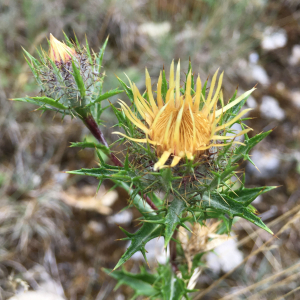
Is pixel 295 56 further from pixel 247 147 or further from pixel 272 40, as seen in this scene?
pixel 247 147

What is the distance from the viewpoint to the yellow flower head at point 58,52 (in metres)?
1.63

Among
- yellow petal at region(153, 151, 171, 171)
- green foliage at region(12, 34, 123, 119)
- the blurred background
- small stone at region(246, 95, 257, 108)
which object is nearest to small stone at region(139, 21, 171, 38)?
the blurred background

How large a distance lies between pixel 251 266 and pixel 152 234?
97.9 inches

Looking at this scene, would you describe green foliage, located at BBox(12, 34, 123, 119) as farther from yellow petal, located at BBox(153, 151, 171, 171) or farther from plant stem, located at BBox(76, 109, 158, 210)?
yellow petal, located at BBox(153, 151, 171, 171)

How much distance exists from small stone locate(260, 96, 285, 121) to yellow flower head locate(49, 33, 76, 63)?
3.52 m

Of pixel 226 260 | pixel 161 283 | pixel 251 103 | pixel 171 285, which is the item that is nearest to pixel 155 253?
pixel 226 260

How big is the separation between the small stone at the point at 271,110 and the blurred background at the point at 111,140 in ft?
0.05

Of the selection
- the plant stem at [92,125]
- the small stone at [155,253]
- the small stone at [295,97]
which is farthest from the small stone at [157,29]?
the small stone at [155,253]

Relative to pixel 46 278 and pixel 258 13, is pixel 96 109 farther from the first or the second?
pixel 258 13

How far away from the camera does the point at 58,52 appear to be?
5.37ft

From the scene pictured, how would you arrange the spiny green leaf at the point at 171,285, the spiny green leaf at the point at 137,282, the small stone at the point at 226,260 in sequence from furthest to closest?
the small stone at the point at 226,260 → the spiny green leaf at the point at 137,282 → the spiny green leaf at the point at 171,285

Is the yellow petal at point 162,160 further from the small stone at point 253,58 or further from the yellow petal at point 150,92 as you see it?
the small stone at point 253,58

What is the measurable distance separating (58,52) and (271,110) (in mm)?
3688

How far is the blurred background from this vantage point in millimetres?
3299
